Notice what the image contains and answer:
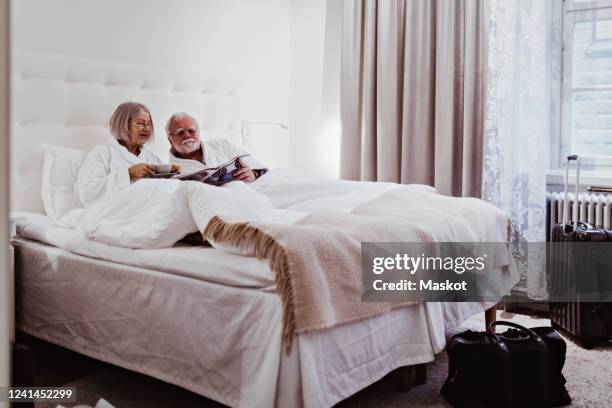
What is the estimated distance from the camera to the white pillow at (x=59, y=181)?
2.93 m

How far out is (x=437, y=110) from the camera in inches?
150

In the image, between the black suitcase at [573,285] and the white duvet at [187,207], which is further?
the black suitcase at [573,285]

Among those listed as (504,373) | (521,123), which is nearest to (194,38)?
(521,123)

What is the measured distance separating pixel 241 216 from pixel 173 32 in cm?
194

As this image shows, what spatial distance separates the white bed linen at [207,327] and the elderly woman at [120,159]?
0.28 m

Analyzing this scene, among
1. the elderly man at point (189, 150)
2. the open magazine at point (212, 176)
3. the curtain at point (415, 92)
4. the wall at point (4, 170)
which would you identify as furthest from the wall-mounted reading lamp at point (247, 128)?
the wall at point (4, 170)

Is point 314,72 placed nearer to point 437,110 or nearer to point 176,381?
point 437,110

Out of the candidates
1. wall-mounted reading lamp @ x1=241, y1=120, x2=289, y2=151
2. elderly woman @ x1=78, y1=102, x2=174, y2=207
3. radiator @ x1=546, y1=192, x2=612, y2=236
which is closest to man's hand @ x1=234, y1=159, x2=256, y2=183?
elderly woman @ x1=78, y1=102, x2=174, y2=207

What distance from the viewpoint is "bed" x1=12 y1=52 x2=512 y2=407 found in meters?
1.88

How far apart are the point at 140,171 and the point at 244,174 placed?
54cm

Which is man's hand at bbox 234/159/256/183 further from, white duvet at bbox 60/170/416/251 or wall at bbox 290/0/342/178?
wall at bbox 290/0/342/178

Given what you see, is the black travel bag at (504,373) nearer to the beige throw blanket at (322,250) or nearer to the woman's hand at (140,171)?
the beige throw blanket at (322,250)

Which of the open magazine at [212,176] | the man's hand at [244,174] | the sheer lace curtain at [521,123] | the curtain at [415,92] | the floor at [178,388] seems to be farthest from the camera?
the curtain at [415,92]

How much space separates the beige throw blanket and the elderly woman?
0.95 meters
